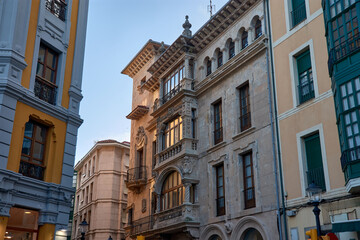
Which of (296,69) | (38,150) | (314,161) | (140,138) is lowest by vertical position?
(38,150)

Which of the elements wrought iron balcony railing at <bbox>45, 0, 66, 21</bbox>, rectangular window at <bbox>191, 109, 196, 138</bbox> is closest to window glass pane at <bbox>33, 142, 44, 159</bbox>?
wrought iron balcony railing at <bbox>45, 0, 66, 21</bbox>

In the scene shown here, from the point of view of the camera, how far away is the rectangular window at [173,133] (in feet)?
85.5

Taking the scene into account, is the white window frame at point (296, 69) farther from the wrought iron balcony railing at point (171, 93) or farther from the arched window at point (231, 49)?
the wrought iron balcony railing at point (171, 93)

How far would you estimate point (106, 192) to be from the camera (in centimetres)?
4444

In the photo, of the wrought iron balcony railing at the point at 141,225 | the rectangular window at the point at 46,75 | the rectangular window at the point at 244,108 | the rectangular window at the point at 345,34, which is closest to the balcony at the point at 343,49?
the rectangular window at the point at 345,34

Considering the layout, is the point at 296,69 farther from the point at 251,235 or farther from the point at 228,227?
the point at 228,227

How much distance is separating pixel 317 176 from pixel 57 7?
12002 millimetres

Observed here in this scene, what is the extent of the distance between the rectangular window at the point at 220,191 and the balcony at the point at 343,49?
352 inches

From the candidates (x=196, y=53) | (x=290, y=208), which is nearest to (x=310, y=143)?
(x=290, y=208)

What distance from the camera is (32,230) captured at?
14.2 m

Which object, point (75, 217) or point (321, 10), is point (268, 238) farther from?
point (75, 217)

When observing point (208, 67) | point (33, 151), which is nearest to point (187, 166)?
point (208, 67)

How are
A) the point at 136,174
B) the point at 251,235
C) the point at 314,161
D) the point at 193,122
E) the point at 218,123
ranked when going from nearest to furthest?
the point at 314,161, the point at 251,235, the point at 218,123, the point at 193,122, the point at 136,174

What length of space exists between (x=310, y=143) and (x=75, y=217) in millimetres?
40806
